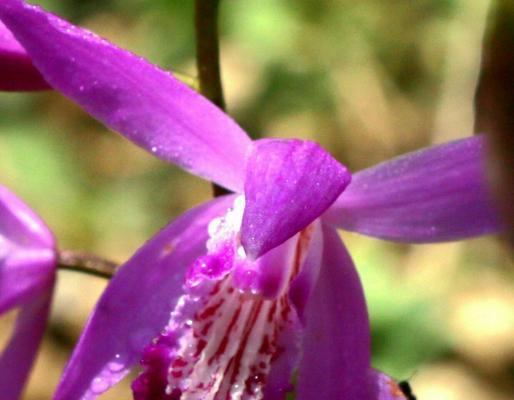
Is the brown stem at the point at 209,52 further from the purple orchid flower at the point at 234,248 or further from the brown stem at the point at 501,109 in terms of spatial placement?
the brown stem at the point at 501,109

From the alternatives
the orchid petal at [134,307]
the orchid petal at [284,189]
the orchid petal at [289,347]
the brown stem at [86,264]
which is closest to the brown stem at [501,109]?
the orchid petal at [284,189]

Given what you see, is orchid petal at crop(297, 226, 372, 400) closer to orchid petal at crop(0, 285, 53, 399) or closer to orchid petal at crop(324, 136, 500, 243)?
orchid petal at crop(324, 136, 500, 243)

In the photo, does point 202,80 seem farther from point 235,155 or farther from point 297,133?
point 297,133

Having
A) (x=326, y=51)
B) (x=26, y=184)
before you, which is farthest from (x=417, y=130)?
(x=26, y=184)

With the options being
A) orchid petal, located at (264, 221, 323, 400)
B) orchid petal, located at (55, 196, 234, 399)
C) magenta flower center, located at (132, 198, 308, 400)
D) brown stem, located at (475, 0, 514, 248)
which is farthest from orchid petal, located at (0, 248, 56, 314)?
brown stem, located at (475, 0, 514, 248)

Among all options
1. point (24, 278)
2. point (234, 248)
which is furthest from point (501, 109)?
point (24, 278)

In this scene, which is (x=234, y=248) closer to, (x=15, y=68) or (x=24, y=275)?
(x=15, y=68)
